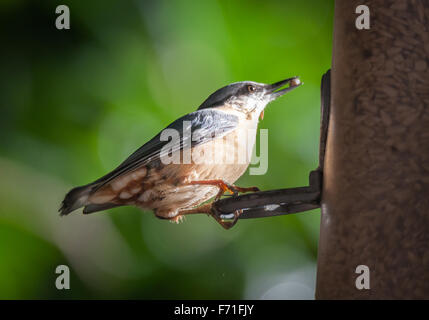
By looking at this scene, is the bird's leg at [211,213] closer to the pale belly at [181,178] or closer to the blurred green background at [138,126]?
the pale belly at [181,178]

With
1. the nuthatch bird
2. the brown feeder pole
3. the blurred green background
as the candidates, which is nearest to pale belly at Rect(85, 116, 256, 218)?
the nuthatch bird

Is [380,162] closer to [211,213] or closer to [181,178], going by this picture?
[211,213]

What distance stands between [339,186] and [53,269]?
6.08ft

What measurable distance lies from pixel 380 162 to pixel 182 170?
1151 mm

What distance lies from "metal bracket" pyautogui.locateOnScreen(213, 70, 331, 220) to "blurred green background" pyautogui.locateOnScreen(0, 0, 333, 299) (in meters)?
1.02

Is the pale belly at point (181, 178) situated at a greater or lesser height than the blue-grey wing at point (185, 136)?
lesser

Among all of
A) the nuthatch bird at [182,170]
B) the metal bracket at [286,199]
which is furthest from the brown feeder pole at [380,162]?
the nuthatch bird at [182,170]

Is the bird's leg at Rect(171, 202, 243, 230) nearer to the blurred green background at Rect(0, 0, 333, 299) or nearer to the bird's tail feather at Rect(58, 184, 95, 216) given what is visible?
the blurred green background at Rect(0, 0, 333, 299)

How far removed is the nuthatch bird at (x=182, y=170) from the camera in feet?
10.1

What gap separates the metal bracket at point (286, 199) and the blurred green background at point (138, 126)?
1.02 m

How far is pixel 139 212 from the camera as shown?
369 cm

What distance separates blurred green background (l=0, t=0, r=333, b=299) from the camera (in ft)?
11.6
